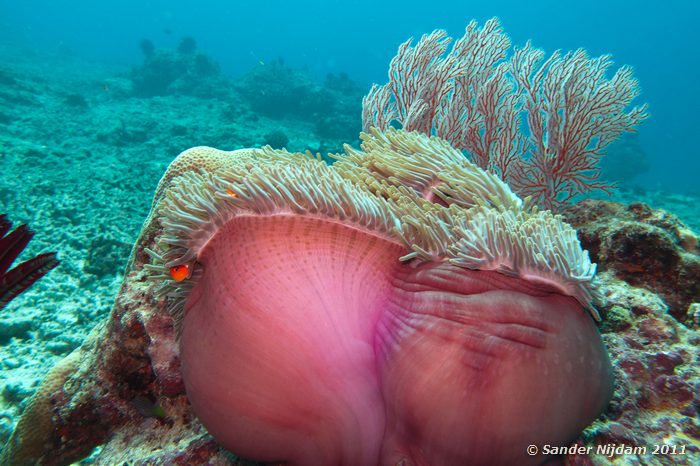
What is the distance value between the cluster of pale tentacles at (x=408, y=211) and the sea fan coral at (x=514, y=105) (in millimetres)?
1943

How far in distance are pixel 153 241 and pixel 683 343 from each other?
318 cm

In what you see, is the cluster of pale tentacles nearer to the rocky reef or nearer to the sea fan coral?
the rocky reef

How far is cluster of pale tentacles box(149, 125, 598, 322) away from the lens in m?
1.37

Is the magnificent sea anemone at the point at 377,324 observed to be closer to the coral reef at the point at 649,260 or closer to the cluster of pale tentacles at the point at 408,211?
the cluster of pale tentacles at the point at 408,211

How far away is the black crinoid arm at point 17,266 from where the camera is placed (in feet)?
6.13

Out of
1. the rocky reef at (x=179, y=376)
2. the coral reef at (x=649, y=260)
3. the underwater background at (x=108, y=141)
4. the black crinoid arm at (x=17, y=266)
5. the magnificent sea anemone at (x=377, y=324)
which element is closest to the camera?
the magnificent sea anemone at (x=377, y=324)

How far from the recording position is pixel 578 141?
12.2ft

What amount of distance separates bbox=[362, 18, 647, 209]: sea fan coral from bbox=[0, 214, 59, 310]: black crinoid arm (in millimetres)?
2915

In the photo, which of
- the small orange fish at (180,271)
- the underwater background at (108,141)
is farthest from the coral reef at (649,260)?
the underwater background at (108,141)

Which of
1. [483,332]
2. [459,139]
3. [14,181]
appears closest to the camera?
[483,332]

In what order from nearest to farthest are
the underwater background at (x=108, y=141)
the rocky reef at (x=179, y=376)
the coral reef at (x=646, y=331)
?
the coral reef at (x=646, y=331), the rocky reef at (x=179, y=376), the underwater background at (x=108, y=141)

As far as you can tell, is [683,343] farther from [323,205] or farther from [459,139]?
[459,139]

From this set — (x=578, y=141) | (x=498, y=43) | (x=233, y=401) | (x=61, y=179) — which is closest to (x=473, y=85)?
(x=498, y=43)

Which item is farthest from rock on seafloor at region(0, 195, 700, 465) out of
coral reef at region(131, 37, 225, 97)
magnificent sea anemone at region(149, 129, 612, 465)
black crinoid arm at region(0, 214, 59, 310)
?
coral reef at region(131, 37, 225, 97)
